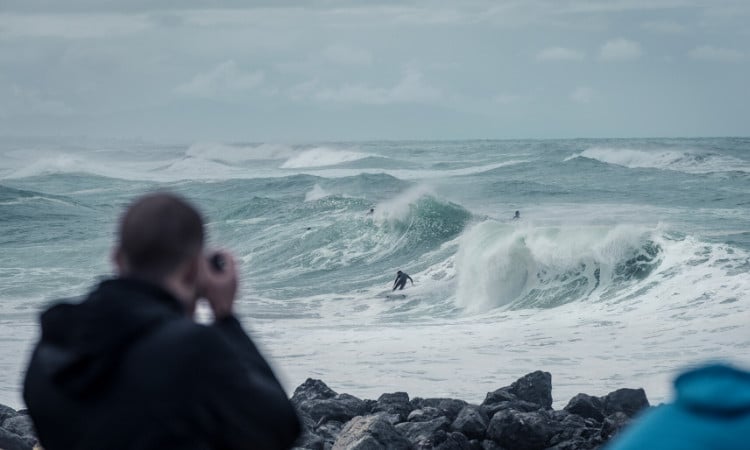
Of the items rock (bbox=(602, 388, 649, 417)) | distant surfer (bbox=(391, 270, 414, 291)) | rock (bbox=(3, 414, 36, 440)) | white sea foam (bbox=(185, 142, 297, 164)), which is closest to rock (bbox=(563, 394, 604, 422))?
rock (bbox=(602, 388, 649, 417))

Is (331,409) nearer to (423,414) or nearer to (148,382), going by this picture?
(423,414)

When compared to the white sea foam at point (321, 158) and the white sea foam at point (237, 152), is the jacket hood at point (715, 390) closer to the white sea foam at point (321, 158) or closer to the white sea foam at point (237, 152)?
the white sea foam at point (321, 158)

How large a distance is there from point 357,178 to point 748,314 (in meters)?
27.5

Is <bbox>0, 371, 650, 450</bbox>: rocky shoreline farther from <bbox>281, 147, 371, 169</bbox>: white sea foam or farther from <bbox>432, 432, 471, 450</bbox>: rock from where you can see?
<bbox>281, 147, 371, 169</bbox>: white sea foam

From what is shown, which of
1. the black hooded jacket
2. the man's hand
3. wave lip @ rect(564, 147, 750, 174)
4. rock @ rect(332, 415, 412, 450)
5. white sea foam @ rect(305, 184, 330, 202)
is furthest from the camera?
wave lip @ rect(564, 147, 750, 174)

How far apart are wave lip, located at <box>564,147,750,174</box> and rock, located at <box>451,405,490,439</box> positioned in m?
36.1

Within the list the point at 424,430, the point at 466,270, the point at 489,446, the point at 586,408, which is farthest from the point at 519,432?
the point at 466,270

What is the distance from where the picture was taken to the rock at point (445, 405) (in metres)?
8.56

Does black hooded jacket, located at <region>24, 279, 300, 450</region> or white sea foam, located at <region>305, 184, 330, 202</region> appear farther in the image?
white sea foam, located at <region>305, 184, 330, 202</region>

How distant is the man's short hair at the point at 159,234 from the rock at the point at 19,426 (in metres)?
5.96

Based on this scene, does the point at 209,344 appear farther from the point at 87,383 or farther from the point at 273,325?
the point at 273,325

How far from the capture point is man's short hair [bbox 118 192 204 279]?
6.43 feet

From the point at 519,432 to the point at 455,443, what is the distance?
17.9 inches

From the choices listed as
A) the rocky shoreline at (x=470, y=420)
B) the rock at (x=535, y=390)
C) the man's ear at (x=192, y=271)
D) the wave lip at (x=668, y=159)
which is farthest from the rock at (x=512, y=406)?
the wave lip at (x=668, y=159)
